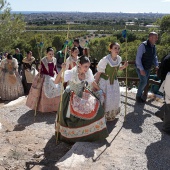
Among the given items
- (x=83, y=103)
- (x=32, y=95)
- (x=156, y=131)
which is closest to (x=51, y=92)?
(x=32, y=95)

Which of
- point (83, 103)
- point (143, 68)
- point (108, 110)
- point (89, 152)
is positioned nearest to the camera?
point (89, 152)

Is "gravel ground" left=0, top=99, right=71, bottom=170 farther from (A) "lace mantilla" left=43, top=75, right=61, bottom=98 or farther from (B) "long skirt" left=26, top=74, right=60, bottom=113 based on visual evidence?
(A) "lace mantilla" left=43, top=75, right=61, bottom=98

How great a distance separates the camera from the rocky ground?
13.4 feet

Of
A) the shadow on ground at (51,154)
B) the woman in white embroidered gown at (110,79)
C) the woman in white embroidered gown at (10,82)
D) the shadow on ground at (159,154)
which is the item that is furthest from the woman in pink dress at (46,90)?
the shadow on ground at (159,154)

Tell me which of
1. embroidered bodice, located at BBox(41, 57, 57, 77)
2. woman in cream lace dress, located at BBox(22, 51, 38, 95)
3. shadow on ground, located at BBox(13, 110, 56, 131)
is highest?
embroidered bodice, located at BBox(41, 57, 57, 77)

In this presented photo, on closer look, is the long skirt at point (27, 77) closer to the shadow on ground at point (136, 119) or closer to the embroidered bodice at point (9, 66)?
the embroidered bodice at point (9, 66)

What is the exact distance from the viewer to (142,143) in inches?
190

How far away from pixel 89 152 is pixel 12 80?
4.91 m

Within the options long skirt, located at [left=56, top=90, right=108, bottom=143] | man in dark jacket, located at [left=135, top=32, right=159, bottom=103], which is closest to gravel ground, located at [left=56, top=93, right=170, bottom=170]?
long skirt, located at [left=56, top=90, right=108, bottom=143]

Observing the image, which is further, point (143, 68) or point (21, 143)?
point (143, 68)

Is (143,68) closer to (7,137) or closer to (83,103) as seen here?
(83,103)

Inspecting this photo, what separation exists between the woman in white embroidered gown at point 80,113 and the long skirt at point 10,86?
13.7 feet

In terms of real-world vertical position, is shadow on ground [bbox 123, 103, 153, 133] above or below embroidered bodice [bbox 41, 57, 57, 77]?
below

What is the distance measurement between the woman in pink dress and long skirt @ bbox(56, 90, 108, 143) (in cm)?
193
